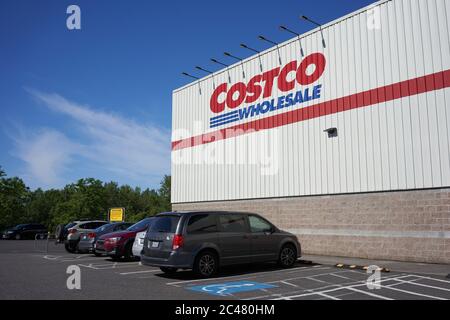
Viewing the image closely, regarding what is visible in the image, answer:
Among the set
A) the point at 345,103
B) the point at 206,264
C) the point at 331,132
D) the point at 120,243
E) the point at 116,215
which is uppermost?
the point at 345,103

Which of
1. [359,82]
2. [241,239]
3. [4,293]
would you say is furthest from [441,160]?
[4,293]

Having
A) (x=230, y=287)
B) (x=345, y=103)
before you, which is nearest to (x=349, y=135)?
(x=345, y=103)

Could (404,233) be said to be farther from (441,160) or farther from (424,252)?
(441,160)

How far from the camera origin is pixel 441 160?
13.4 metres

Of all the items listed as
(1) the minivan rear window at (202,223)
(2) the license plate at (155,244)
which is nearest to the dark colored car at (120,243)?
(2) the license plate at (155,244)

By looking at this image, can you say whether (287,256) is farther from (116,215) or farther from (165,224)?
(116,215)

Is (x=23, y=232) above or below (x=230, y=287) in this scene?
Answer: above

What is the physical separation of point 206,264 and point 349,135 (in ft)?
27.1

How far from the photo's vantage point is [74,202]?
243 ft

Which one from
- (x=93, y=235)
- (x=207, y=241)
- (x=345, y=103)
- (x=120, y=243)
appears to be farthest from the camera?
(x=93, y=235)

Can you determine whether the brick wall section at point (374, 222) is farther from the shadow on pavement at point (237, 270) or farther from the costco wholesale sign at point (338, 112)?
the shadow on pavement at point (237, 270)

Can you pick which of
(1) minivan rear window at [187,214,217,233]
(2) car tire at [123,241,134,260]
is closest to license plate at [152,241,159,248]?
(1) minivan rear window at [187,214,217,233]

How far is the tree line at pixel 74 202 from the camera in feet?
208

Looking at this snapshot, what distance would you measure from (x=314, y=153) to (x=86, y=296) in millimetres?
11558
